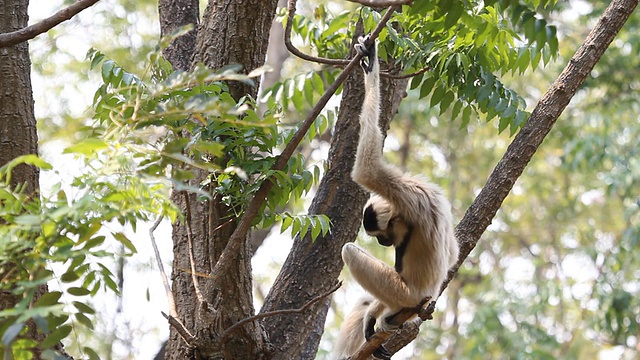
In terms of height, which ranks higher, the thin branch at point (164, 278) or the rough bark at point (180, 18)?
the rough bark at point (180, 18)

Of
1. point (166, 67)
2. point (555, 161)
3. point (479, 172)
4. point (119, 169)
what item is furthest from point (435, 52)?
point (555, 161)

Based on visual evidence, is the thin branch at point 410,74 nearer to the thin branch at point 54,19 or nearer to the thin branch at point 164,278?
the thin branch at point 164,278

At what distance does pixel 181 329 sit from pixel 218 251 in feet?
1.89

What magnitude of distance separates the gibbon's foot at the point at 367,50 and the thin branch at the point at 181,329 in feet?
6.07

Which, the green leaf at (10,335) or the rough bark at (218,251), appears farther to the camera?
the rough bark at (218,251)

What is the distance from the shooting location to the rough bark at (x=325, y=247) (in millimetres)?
5062

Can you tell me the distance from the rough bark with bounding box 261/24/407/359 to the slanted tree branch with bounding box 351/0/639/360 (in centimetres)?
75

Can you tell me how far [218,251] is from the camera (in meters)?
4.34

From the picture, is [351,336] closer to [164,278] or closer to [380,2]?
[164,278]

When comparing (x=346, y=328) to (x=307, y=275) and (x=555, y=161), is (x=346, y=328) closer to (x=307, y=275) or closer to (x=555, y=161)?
(x=307, y=275)

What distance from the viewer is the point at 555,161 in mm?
19766

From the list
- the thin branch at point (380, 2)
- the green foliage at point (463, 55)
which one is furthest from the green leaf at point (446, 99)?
the thin branch at point (380, 2)

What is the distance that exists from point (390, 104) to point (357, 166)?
37.5 inches

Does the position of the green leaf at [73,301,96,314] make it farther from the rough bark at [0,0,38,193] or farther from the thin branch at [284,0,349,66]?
the thin branch at [284,0,349,66]
